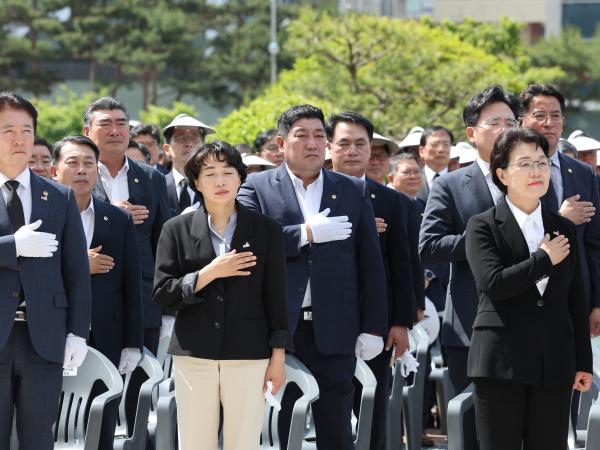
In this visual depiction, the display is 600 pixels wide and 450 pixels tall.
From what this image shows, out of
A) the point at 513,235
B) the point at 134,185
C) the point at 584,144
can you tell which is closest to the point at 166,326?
the point at 134,185

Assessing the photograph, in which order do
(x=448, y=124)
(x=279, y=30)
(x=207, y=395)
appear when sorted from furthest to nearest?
1. (x=279, y=30)
2. (x=448, y=124)
3. (x=207, y=395)

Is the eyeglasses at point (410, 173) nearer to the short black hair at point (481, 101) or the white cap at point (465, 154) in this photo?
the white cap at point (465, 154)

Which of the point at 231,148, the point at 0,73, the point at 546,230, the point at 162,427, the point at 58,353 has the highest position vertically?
the point at 0,73

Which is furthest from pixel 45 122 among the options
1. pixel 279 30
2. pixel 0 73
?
pixel 279 30

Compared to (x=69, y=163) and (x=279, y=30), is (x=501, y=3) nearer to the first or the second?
(x=279, y=30)

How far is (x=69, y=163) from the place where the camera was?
6551mm

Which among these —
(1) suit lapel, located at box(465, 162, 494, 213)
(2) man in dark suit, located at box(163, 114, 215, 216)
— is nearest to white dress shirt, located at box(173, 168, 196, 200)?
(2) man in dark suit, located at box(163, 114, 215, 216)

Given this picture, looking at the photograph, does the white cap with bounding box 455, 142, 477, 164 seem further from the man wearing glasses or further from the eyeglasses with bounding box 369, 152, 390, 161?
the man wearing glasses

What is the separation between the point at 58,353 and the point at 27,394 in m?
0.21

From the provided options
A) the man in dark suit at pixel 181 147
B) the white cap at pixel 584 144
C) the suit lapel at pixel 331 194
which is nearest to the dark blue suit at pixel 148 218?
the man in dark suit at pixel 181 147

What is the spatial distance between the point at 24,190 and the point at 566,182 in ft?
8.67

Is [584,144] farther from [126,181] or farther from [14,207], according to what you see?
[14,207]

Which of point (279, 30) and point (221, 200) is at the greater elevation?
point (279, 30)

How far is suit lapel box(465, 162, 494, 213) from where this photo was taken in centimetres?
607
